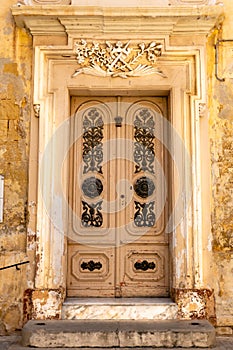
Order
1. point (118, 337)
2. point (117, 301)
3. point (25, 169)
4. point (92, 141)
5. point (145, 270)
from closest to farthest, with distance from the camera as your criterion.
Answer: point (118, 337), point (117, 301), point (25, 169), point (145, 270), point (92, 141)

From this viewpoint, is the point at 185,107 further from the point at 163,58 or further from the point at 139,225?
the point at 139,225

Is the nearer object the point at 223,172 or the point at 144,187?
the point at 223,172

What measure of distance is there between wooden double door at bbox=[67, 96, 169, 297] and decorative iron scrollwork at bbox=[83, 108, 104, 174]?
0.04 ft

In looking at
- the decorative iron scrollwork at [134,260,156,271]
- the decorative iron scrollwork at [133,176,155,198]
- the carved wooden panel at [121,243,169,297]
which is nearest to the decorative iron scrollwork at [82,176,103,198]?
the decorative iron scrollwork at [133,176,155,198]

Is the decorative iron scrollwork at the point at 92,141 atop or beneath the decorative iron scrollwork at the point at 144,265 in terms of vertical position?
atop

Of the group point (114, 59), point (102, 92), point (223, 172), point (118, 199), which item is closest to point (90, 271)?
point (118, 199)

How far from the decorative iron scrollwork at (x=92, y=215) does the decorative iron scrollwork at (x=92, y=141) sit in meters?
0.44

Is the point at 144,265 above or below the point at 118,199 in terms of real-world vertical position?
below

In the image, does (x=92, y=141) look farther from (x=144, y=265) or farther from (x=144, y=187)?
(x=144, y=265)

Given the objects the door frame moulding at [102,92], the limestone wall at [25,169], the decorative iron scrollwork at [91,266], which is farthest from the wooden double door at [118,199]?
the limestone wall at [25,169]

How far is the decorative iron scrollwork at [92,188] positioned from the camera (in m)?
5.84

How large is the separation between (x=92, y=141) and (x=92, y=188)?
0.61 m

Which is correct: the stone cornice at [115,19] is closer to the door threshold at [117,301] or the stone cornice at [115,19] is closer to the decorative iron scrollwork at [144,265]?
the decorative iron scrollwork at [144,265]

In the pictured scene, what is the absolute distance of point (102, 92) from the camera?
230 inches
